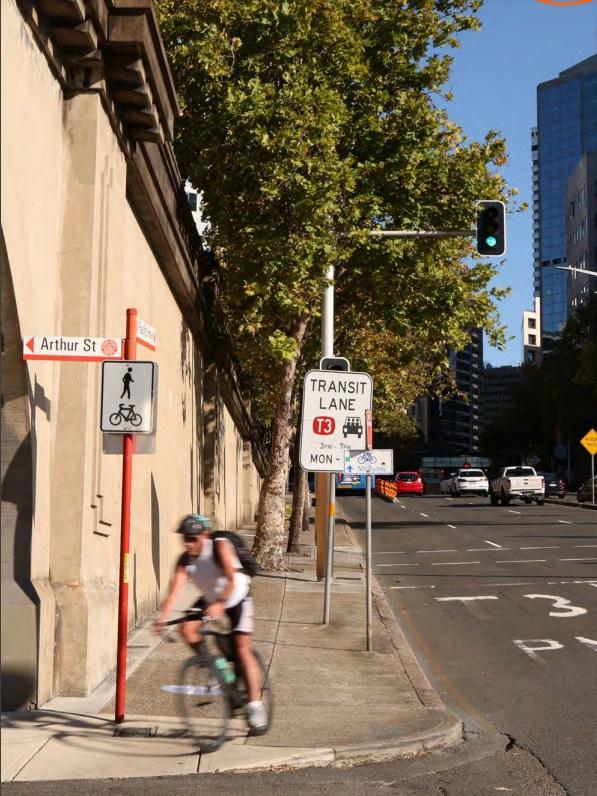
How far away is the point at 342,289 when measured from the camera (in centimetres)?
2302

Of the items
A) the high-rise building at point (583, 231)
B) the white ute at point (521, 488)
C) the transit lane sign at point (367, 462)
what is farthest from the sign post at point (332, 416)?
the high-rise building at point (583, 231)

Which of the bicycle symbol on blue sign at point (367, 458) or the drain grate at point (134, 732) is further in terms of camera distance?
the bicycle symbol on blue sign at point (367, 458)

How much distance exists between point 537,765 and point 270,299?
13.6 metres

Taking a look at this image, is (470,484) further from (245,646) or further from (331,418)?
(245,646)

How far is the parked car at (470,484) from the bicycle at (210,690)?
64.8 metres

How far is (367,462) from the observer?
1283cm

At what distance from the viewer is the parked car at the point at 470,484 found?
71500mm

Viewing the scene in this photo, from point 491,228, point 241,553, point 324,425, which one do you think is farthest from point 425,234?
point 241,553

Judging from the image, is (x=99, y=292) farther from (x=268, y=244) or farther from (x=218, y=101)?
(x=218, y=101)

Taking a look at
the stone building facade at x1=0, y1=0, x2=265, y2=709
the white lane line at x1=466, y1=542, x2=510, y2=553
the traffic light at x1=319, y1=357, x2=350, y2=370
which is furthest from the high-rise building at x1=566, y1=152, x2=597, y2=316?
the stone building facade at x1=0, y1=0, x2=265, y2=709

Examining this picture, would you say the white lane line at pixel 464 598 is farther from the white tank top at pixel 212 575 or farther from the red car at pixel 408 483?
the red car at pixel 408 483

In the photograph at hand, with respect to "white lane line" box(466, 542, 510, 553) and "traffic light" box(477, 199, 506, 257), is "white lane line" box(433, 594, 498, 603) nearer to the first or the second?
"traffic light" box(477, 199, 506, 257)

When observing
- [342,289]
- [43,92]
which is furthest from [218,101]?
[43,92]

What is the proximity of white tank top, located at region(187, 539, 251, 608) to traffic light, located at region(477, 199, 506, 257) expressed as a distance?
10.9 metres
